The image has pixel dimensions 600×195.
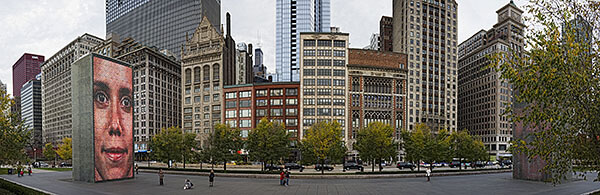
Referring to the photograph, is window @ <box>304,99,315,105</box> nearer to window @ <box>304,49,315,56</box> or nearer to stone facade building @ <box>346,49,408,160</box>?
stone facade building @ <box>346,49,408,160</box>

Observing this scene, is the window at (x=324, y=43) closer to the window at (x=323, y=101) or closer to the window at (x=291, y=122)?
the window at (x=323, y=101)

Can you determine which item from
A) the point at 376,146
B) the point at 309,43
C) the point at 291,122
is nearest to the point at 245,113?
the point at 291,122

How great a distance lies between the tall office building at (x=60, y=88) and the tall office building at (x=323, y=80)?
99359 mm

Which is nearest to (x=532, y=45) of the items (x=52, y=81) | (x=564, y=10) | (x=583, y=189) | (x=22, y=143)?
(x=564, y=10)

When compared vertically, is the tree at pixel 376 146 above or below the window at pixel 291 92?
below

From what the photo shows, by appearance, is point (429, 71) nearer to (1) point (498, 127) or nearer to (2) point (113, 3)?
(1) point (498, 127)

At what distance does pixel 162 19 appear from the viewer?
155 m

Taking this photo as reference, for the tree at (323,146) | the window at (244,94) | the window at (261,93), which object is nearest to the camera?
the tree at (323,146)

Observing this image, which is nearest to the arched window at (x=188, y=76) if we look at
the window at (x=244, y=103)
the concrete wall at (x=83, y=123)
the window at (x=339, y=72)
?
the window at (x=244, y=103)

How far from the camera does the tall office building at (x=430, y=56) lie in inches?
4134

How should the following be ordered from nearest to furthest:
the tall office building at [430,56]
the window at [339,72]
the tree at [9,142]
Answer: the tree at [9,142] → the window at [339,72] → the tall office building at [430,56]

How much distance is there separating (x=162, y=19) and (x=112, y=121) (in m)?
129

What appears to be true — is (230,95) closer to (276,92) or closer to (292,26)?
(276,92)

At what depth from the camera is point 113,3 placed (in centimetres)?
18612
